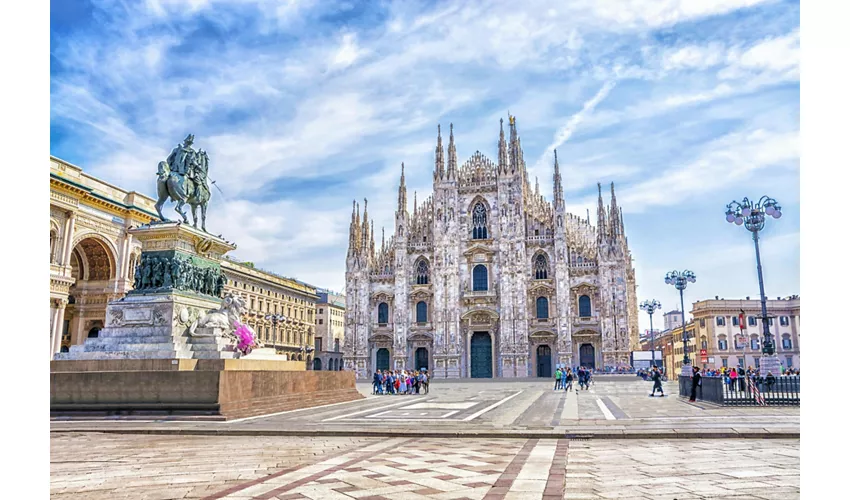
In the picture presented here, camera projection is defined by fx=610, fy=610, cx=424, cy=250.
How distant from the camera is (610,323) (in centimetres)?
4447

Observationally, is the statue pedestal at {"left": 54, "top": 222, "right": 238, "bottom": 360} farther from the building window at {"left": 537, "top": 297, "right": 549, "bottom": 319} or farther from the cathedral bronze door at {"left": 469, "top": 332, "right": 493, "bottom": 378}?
the building window at {"left": 537, "top": 297, "right": 549, "bottom": 319}

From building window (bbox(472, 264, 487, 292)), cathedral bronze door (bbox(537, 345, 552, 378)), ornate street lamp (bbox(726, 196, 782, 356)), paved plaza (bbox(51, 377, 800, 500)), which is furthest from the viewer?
building window (bbox(472, 264, 487, 292))

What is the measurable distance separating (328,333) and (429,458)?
65.3 metres

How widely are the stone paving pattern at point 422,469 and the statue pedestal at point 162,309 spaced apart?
432 centimetres

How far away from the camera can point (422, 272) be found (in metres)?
50.3

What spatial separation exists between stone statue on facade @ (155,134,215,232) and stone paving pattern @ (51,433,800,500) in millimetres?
7179

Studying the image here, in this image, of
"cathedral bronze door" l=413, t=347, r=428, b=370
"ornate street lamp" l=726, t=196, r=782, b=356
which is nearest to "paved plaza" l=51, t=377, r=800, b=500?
"ornate street lamp" l=726, t=196, r=782, b=356

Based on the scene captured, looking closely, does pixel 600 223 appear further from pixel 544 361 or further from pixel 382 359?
pixel 382 359

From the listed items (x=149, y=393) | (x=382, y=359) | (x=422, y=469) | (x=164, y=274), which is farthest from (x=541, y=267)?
(x=422, y=469)

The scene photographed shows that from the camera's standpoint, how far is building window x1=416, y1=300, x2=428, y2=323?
163 ft

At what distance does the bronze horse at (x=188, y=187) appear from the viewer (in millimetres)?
14711

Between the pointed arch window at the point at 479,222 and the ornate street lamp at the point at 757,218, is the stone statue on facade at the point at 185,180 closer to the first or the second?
Result: the ornate street lamp at the point at 757,218

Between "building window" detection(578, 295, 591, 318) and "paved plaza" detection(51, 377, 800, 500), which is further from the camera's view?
"building window" detection(578, 295, 591, 318)
